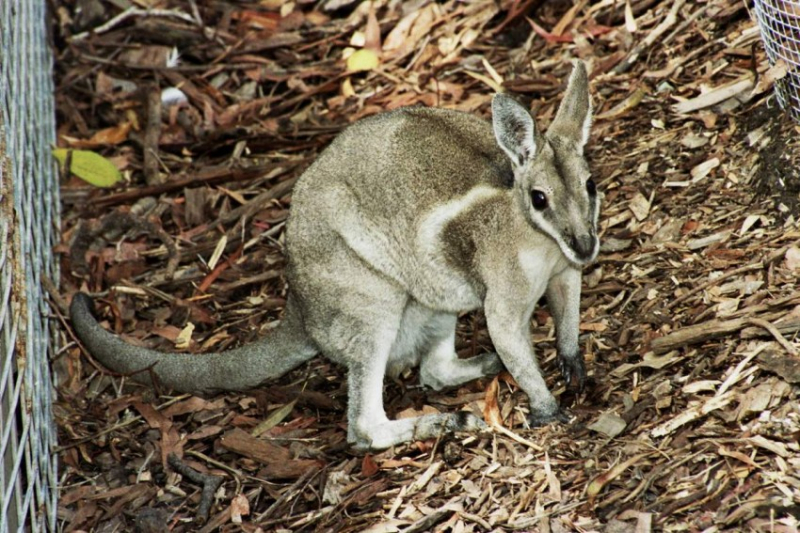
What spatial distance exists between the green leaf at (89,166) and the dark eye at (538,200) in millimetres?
3196

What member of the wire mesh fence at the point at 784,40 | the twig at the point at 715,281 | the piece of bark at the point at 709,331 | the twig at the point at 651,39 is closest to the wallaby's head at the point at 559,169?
the piece of bark at the point at 709,331

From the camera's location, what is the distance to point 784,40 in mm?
5391

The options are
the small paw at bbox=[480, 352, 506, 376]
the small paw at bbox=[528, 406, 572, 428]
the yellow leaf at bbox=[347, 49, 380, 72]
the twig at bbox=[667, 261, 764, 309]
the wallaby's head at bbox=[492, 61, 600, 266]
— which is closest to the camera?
the wallaby's head at bbox=[492, 61, 600, 266]

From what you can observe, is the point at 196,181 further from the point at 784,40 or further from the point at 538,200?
the point at 784,40

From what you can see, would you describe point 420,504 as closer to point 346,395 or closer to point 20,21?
point 346,395

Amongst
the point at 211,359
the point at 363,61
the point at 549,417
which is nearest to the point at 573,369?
the point at 549,417

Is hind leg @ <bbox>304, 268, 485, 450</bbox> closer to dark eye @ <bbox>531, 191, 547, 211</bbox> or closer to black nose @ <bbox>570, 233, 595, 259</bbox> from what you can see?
dark eye @ <bbox>531, 191, 547, 211</bbox>

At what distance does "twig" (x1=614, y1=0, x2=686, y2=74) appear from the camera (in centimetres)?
638

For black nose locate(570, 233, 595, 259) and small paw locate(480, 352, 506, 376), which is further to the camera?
small paw locate(480, 352, 506, 376)

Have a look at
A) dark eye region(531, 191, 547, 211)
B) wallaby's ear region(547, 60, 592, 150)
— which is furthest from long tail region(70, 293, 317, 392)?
wallaby's ear region(547, 60, 592, 150)

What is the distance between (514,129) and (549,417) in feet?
4.21

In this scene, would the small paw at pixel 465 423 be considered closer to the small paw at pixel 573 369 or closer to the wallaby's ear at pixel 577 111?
the small paw at pixel 573 369

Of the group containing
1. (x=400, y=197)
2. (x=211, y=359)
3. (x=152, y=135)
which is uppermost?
(x=400, y=197)

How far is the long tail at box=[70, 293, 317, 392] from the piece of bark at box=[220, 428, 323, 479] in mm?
285
